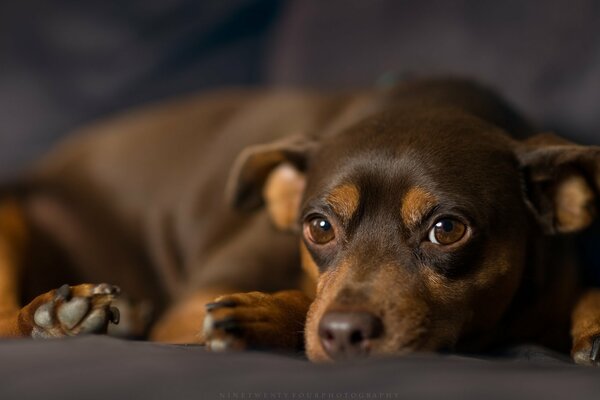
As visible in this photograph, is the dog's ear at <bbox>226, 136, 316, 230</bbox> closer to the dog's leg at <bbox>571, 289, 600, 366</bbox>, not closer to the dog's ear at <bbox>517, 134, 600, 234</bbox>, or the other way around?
the dog's ear at <bbox>517, 134, 600, 234</bbox>

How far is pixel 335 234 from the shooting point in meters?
2.44

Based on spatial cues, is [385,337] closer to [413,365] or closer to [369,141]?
[413,365]

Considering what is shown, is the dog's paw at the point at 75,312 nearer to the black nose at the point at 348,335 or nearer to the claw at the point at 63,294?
the claw at the point at 63,294

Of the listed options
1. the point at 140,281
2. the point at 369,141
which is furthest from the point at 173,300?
the point at 369,141

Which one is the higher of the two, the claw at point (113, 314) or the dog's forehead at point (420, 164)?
the dog's forehead at point (420, 164)

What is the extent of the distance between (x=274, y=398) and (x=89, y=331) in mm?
750

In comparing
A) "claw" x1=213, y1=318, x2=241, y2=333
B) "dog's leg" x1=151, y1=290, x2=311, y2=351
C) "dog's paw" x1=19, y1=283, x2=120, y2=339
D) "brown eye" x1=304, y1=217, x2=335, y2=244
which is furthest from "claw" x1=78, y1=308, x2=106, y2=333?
"brown eye" x1=304, y1=217, x2=335, y2=244

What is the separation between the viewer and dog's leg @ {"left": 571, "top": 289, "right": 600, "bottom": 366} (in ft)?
7.03

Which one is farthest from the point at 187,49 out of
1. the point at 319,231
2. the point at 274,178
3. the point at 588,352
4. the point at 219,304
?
the point at 588,352

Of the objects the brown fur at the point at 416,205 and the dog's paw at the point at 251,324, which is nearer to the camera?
the dog's paw at the point at 251,324

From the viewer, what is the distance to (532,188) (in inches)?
102

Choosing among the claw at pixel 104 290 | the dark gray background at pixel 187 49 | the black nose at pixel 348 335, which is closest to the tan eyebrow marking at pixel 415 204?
the black nose at pixel 348 335

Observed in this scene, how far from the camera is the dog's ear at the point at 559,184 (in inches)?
99.7

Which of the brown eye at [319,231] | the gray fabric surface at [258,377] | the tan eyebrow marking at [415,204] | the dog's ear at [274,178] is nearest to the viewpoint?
the gray fabric surface at [258,377]
